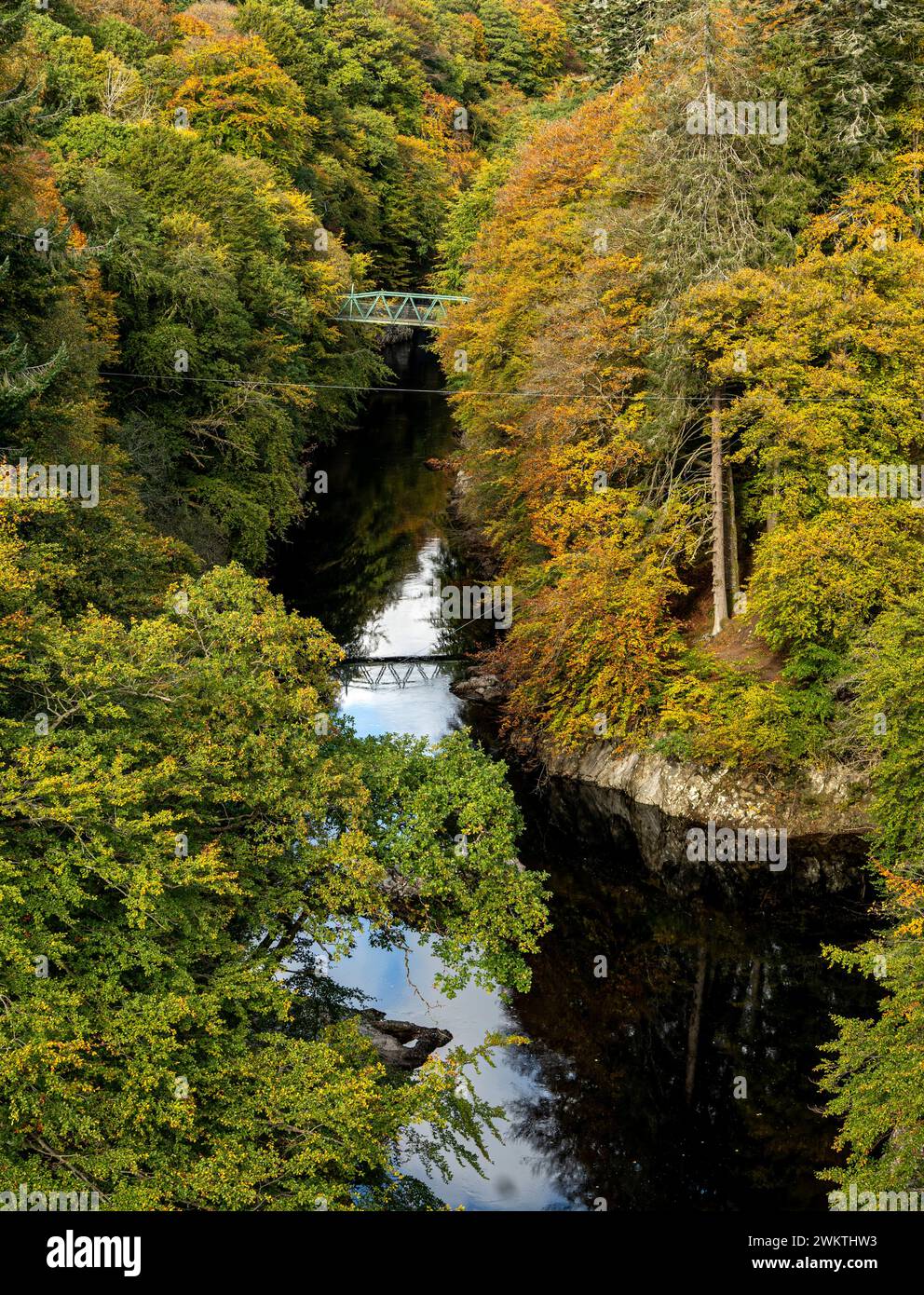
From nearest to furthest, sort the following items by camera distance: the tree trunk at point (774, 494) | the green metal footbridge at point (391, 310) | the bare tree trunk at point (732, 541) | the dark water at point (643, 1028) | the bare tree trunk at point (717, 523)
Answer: the dark water at point (643, 1028) → the tree trunk at point (774, 494) → the bare tree trunk at point (717, 523) → the bare tree trunk at point (732, 541) → the green metal footbridge at point (391, 310)

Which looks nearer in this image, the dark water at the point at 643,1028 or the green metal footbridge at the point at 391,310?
the dark water at the point at 643,1028

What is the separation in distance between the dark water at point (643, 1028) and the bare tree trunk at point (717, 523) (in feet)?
18.0

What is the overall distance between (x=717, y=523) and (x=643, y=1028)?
1211 cm

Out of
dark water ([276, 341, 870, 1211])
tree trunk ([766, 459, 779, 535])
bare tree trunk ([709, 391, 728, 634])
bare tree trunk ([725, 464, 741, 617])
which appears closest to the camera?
dark water ([276, 341, 870, 1211])

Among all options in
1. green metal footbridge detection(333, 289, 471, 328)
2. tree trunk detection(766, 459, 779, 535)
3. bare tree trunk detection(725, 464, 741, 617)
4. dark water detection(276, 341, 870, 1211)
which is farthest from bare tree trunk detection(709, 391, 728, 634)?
green metal footbridge detection(333, 289, 471, 328)

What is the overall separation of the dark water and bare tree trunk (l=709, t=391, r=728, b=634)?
18.0ft

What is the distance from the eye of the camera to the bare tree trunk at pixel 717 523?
2639cm

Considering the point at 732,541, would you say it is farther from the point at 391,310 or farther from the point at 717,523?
the point at 391,310

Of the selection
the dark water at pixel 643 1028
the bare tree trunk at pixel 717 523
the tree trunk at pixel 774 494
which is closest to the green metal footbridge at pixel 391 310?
the bare tree trunk at pixel 717 523

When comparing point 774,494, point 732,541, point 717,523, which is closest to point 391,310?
point 732,541

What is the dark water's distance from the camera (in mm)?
16406

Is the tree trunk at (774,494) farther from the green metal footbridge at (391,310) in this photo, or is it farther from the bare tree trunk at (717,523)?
the green metal footbridge at (391,310)

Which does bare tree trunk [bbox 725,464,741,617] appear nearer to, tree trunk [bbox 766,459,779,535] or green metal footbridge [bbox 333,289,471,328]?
tree trunk [bbox 766,459,779,535]
